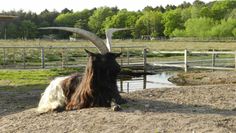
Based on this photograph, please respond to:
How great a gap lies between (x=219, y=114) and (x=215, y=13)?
5636 inches

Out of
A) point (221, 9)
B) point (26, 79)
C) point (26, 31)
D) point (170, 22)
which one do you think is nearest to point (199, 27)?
point (170, 22)

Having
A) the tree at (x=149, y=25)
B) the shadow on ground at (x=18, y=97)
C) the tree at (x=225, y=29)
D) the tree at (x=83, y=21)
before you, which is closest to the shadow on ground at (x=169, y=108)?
the shadow on ground at (x=18, y=97)

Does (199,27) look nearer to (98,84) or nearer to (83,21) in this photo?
(83,21)

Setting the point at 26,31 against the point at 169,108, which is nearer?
the point at 169,108

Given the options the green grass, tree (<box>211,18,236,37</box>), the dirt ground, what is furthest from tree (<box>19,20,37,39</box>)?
the dirt ground

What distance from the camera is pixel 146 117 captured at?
27.3 feet

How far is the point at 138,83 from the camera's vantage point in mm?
20188

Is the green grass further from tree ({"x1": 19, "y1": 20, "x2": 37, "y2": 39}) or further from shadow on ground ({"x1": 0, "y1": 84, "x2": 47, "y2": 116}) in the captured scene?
tree ({"x1": 19, "y1": 20, "x2": 37, "y2": 39})

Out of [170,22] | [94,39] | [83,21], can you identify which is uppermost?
[170,22]

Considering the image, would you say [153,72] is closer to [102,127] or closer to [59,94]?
[59,94]

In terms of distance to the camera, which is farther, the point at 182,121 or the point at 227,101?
the point at 227,101

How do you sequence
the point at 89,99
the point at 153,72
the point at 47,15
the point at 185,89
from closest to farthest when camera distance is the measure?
the point at 89,99
the point at 185,89
the point at 153,72
the point at 47,15

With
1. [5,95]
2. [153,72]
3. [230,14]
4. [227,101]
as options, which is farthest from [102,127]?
[230,14]

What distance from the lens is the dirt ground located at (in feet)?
25.2
